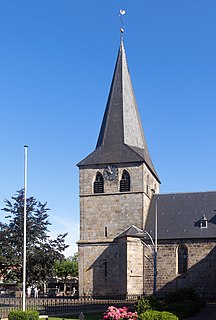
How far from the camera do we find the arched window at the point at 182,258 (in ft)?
156

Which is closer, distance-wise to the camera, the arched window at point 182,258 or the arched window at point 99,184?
the arched window at point 182,258

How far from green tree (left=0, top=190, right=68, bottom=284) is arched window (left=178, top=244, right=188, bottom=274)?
10.8 m

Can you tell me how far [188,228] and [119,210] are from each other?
6.71 metres

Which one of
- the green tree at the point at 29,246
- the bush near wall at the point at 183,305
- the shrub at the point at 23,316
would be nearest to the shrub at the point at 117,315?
the shrub at the point at 23,316

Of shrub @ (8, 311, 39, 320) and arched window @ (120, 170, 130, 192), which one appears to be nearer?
shrub @ (8, 311, 39, 320)

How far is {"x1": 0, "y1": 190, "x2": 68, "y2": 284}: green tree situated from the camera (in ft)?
149

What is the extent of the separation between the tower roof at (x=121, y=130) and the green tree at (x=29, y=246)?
7.84 meters

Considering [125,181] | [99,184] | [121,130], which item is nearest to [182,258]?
[125,181]

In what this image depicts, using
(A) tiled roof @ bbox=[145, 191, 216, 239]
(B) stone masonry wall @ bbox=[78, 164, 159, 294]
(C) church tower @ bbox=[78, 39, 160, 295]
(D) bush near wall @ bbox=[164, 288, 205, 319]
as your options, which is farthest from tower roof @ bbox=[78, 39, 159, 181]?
(D) bush near wall @ bbox=[164, 288, 205, 319]

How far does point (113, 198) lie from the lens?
5028 cm

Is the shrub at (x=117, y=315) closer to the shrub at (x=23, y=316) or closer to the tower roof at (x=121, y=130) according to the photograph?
the shrub at (x=23, y=316)

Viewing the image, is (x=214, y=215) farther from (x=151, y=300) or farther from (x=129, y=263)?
(x=151, y=300)

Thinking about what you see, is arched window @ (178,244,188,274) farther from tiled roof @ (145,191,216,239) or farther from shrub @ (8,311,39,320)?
shrub @ (8,311,39,320)

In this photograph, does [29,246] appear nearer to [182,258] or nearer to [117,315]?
[182,258]
